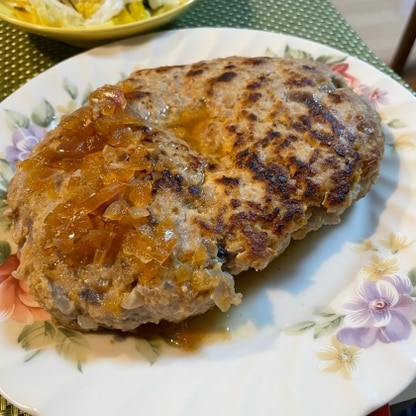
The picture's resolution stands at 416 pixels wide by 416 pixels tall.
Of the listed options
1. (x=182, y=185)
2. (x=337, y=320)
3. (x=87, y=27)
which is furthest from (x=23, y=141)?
(x=337, y=320)

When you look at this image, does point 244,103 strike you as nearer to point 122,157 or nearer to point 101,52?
point 122,157

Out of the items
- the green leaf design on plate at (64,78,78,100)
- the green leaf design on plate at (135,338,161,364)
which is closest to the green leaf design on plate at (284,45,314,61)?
the green leaf design on plate at (64,78,78,100)

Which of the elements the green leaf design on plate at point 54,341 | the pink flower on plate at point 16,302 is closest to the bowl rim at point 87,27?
the pink flower on plate at point 16,302

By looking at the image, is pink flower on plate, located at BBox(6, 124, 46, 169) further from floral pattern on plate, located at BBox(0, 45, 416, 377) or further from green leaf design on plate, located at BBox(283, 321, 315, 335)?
green leaf design on plate, located at BBox(283, 321, 315, 335)

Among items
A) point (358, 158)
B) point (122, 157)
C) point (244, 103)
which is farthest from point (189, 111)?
point (358, 158)

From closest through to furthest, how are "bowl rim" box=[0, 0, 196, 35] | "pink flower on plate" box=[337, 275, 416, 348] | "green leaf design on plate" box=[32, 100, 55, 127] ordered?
"pink flower on plate" box=[337, 275, 416, 348], "green leaf design on plate" box=[32, 100, 55, 127], "bowl rim" box=[0, 0, 196, 35]

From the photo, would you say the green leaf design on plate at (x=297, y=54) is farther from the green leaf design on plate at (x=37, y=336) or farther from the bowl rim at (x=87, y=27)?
the green leaf design on plate at (x=37, y=336)
